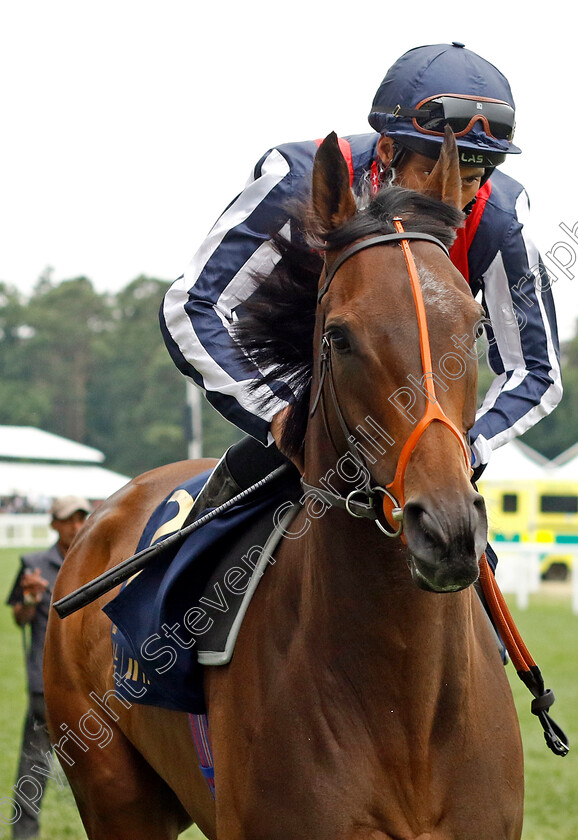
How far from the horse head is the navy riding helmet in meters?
0.39

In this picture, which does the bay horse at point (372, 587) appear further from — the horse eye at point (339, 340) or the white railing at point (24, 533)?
the white railing at point (24, 533)

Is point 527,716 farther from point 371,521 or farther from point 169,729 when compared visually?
point 371,521

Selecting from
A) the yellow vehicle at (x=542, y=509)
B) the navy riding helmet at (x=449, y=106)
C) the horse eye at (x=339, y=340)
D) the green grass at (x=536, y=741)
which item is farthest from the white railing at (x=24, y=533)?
the horse eye at (x=339, y=340)

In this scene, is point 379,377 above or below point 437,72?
below

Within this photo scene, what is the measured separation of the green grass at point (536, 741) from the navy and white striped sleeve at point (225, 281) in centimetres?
498

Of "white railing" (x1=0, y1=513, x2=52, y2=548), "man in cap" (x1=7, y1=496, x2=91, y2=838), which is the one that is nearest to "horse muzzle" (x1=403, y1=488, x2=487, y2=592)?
"man in cap" (x1=7, y1=496, x2=91, y2=838)

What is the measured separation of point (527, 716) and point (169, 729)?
26.2 feet

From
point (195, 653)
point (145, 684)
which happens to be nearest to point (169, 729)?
point (145, 684)

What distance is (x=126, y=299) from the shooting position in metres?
75.3

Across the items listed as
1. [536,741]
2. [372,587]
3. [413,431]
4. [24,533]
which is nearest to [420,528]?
[413,431]

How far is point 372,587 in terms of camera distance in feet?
9.00

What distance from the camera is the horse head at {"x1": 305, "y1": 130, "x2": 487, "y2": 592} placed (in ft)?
7.32

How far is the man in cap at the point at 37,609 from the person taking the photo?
757 centimetres

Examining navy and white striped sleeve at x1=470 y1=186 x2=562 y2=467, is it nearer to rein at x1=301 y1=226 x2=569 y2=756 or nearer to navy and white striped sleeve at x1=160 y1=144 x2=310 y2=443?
rein at x1=301 y1=226 x2=569 y2=756
